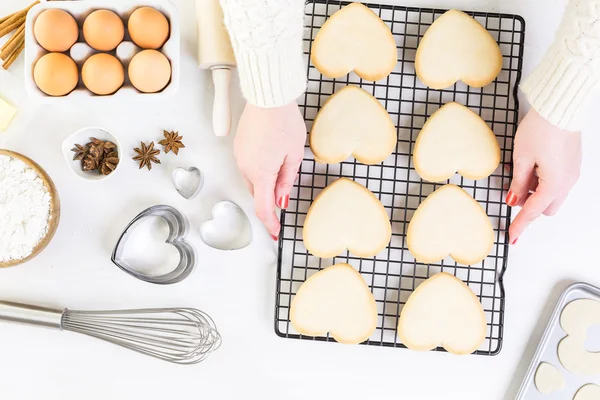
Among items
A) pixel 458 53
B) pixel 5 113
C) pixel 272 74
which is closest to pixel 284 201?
pixel 272 74

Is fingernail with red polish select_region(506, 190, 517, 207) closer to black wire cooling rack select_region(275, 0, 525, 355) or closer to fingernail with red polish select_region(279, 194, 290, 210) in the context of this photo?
black wire cooling rack select_region(275, 0, 525, 355)

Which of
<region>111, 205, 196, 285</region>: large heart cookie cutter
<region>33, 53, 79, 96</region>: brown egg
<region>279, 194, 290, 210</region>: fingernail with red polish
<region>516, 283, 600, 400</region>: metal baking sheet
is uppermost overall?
<region>33, 53, 79, 96</region>: brown egg

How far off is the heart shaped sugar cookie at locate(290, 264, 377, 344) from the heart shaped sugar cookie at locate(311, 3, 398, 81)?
10.9 inches

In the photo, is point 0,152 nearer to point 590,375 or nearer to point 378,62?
point 378,62

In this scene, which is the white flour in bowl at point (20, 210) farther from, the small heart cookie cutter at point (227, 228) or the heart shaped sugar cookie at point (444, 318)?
the heart shaped sugar cookie at point (444, 318)

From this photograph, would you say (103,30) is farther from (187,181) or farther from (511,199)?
(511,199)

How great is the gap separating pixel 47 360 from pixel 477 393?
2.13ft

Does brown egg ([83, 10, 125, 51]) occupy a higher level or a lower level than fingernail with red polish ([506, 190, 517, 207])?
higher

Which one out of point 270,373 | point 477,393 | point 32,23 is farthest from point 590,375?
point 32,23

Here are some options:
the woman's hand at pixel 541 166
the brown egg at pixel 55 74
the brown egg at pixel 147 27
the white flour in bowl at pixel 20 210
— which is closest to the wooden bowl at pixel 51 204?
the white flour in bowl at pixel 20 210

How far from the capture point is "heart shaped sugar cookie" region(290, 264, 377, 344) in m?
0.80

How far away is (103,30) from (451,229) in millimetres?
534

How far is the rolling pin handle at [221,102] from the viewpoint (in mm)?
808

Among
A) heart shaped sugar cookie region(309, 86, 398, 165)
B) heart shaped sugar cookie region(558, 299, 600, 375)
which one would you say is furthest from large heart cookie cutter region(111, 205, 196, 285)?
heart shaped sugar cookie region(558, 299, 600, 375)
